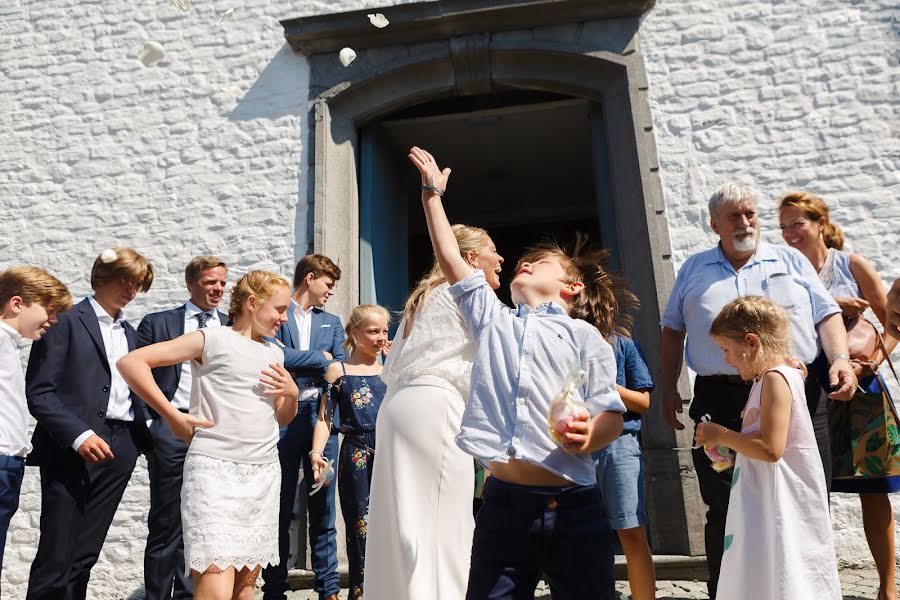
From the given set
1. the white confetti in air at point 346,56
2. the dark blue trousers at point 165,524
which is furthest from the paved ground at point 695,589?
the white confetti in air at point 346,56

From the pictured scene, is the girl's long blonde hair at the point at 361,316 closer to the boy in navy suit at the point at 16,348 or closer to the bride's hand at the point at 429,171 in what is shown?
the boy in navy suit at the point at 16,348

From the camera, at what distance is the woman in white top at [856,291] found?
378cm

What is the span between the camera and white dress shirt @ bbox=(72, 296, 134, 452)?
4.09 m

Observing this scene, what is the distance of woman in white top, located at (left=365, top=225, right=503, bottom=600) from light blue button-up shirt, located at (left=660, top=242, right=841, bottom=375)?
1.10m

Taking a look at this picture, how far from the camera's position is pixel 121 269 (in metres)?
4.14

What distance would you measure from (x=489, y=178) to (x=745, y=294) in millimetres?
6422

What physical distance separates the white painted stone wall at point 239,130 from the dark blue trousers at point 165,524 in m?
1.77

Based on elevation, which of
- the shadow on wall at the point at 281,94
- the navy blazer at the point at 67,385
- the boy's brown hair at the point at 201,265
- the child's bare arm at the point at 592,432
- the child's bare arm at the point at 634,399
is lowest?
the child's bare arm at the point at 592,432

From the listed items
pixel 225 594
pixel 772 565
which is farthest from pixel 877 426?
pixel 225 594

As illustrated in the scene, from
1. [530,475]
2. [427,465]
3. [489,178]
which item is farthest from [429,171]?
[489,178]

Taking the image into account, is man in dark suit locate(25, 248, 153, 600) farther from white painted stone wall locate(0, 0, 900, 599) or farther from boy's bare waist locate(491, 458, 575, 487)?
boy's bare waist locate(491, 458, 575, 487)

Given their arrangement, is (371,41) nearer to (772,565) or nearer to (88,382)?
(88,382)

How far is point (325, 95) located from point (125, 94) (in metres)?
1.72

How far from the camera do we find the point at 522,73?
6578mm
